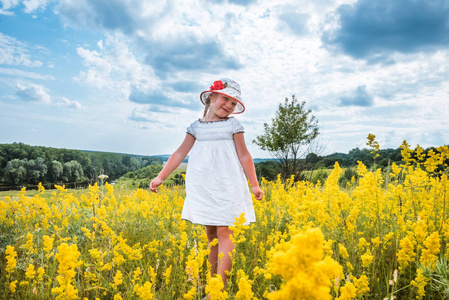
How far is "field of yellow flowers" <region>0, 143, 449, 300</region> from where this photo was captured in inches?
54.7

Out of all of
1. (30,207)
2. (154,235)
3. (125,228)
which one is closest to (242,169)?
(154,235)

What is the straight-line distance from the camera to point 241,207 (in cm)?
283

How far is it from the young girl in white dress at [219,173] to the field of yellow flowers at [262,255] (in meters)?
0.19

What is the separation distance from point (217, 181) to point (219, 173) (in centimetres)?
8

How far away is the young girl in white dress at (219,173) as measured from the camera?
2816mm

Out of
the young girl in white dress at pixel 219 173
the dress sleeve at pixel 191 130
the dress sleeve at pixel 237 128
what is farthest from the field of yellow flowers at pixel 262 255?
the dress sleeve at pixel 191 130

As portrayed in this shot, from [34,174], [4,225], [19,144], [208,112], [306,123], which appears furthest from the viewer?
[306,123]

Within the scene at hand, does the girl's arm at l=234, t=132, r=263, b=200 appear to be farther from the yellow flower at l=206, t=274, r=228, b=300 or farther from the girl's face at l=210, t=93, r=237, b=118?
the yellow flower at l=206, t=274, r=228, b=300

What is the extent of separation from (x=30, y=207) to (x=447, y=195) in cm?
610

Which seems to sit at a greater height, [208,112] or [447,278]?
[208,112]

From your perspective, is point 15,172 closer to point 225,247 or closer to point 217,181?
point 217,181

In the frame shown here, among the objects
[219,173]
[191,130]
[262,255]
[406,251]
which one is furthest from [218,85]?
[406,251]

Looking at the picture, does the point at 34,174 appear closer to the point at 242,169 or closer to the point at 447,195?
the point at 242,169

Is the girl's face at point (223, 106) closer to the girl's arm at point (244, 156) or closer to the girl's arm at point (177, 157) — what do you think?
the girl's arm at point (244, 156)
